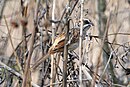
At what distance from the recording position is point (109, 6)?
3.33m

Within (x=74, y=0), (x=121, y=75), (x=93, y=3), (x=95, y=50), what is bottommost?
(x=121, y=75)

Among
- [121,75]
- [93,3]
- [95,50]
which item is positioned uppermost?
[93,3]

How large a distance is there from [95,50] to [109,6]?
41 cm

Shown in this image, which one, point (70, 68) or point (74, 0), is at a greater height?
point (74, 0)

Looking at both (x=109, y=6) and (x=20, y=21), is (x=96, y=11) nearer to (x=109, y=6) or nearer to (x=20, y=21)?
(x=109, y=6)

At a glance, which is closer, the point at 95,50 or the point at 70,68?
the point at 70,68

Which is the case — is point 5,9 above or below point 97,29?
above

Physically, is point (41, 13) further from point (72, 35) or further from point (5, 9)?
point (5, 9)

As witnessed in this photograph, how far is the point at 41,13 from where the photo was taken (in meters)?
2.04

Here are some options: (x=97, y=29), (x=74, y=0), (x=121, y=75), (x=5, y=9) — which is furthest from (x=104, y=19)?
(x=74, y=0)

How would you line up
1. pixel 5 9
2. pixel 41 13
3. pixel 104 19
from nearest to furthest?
pixel 41 13 → pixel 104 19 → pixel 5 9

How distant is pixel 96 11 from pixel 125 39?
1.19ft

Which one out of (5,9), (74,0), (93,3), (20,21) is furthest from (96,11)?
(20,21)

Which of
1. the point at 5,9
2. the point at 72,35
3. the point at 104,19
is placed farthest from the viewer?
the point at 5,9
